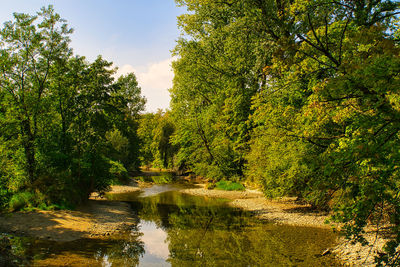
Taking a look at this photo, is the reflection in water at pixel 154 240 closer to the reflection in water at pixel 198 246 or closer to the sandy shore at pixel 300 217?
the reflection in water at pixel 198 246

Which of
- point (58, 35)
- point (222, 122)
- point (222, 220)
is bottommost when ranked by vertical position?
point (222, 220)

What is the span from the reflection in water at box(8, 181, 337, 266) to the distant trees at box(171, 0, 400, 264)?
230 cm

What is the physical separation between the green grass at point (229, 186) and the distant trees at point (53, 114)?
13.2 metres

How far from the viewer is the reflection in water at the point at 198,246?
32.5 ft

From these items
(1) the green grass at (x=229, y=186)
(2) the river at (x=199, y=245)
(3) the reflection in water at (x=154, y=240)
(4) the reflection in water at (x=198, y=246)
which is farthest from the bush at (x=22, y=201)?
(1) the green grass at (x=229, y=186)

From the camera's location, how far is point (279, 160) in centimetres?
1728

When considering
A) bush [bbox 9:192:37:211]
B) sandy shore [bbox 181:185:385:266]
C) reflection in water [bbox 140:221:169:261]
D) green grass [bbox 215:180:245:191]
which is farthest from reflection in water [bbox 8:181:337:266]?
green grass [bbox 215:180:245:191]

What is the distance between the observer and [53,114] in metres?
17.5

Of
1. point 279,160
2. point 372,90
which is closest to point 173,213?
point 279,160

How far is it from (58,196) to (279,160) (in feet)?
44.3

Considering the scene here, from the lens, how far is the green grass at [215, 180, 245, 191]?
2934 cm

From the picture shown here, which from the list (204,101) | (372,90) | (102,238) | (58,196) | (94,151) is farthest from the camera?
(204,101)

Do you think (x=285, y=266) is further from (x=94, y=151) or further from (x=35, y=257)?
(x=94, y=151)

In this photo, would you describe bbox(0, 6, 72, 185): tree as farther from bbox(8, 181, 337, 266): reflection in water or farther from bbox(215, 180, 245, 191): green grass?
bbox(215, 180, 245, 191): green grass
